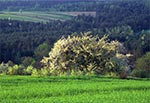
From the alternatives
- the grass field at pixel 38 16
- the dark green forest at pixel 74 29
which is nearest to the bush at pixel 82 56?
the dark green forest at pixel 74 29

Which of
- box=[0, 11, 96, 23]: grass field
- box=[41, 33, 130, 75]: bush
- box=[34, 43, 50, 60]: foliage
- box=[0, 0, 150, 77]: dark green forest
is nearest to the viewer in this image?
box=[41, 33, 130, 75]: bush

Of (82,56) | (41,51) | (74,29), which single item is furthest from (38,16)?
(82,56)

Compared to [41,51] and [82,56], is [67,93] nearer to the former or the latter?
[82,56]

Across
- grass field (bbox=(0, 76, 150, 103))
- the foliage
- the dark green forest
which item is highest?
grass field (bbox=(0, 76, 150, 103))

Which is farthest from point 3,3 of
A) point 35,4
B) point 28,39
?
point 28,39

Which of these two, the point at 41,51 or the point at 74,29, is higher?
the point at 74,29

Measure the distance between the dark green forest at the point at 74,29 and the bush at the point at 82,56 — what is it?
2645cm

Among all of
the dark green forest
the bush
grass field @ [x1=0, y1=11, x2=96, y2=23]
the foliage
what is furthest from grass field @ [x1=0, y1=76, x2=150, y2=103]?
grass field @ [x1=0, y1=11, x2=96, y2=23]

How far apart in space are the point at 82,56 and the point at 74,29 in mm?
80962

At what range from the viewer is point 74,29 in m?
127

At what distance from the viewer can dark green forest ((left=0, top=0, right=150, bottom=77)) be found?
95.0 metres

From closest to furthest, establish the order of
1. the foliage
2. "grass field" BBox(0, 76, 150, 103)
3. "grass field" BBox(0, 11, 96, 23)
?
1. "grass field" BBox(0, 76, 150, 103)
2. the foliage
3. "grass field" BBox(0, 11, 96, 23)

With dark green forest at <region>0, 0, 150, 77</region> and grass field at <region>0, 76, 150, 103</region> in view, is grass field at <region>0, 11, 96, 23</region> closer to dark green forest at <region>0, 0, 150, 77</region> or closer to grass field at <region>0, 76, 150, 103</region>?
dark green forest at <region>0, 0, 150, 77</region>

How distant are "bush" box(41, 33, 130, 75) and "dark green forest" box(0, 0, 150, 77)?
26454 millimetres
